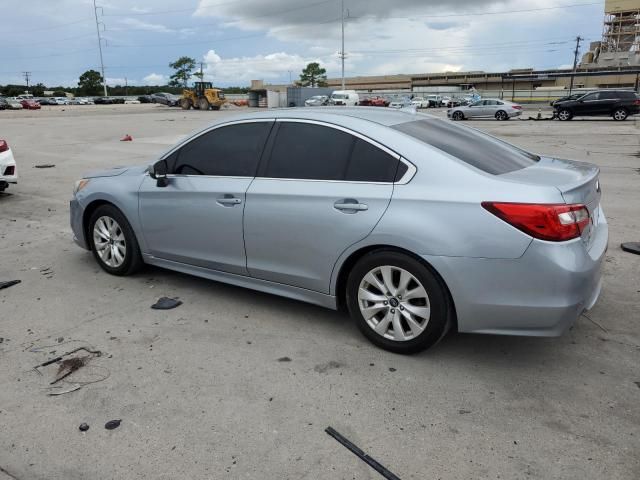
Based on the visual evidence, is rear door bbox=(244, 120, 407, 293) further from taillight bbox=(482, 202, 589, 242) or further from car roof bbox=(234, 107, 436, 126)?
taillight bbox=(482, 202, 589, 242)

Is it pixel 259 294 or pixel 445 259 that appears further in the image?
pixel 259 294

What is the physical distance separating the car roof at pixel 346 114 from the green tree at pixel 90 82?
130073 millimetres

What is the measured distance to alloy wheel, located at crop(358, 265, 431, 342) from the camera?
3469mm

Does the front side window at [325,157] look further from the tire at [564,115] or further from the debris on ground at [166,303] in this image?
the tire at [564,115]

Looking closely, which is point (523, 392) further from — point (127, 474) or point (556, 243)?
point (127, 474)

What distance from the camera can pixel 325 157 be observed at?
12.8ft

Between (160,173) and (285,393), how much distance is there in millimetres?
2374

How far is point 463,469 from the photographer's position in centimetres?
258

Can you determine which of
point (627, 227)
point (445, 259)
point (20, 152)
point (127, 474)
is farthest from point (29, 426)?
point (20, 152)

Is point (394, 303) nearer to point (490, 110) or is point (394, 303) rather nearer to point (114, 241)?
point (114, 241)

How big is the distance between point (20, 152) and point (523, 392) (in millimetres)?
17466

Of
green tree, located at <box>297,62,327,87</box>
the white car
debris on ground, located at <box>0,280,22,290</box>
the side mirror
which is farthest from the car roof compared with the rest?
green tree, located at <box>297,62,327,87</box>

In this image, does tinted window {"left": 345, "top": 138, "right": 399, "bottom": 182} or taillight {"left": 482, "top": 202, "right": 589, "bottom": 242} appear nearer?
taillight {"left": 482, "top": 202, "right": 589, "bottom": 242}

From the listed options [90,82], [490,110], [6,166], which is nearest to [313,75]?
[90,82]
